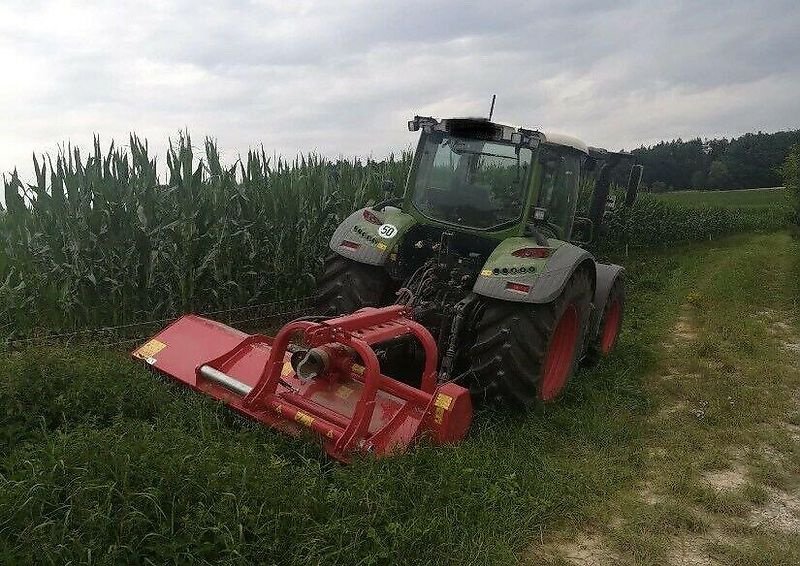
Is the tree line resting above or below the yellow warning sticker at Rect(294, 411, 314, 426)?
above

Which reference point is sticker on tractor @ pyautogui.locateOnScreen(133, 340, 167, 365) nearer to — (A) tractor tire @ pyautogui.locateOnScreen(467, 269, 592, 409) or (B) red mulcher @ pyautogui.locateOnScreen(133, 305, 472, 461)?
(B) red mulcher @ pyautogui.locateOnScreen(133, 305, 472, 461)

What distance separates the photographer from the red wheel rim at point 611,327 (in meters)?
5.70

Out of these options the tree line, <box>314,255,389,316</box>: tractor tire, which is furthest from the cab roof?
the tree line

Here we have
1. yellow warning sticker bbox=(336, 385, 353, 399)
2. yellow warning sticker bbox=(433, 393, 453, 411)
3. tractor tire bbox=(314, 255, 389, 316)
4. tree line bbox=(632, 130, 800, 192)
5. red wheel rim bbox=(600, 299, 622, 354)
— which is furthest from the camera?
tree line bbox=(632, 130, 800, 192)

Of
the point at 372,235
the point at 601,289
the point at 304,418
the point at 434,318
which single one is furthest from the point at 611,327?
the point at 304,418

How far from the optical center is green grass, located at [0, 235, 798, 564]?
2137mm

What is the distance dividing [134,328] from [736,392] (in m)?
4.75

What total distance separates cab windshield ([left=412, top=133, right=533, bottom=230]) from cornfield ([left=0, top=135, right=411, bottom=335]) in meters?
1.89

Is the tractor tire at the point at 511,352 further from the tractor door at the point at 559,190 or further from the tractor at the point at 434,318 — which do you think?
the tractor door at the point at 559,190

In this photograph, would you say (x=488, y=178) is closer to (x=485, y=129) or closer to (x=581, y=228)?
(x=485, y=129)

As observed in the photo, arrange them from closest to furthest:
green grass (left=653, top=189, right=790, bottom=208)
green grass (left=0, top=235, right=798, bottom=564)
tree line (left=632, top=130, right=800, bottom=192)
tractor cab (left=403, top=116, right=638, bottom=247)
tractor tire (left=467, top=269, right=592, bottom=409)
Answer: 1. green grass (left=0, top=235, right=798, bottom=564)
2. tractor tire (left=467, top=269, right=592, bottom=409)
3. tractor cab (left=403, top=116, right=638, bottom=247)
4. green grass (left=653, top=189, right=790, bottom=208)
5. tree line (left=632, top=130, right=800, bottom=192)

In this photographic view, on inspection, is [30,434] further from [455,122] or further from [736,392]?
[736,392]

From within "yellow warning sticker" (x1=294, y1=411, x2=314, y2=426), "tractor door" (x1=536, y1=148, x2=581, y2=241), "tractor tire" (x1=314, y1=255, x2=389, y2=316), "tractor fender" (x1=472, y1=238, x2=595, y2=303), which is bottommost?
"yellow warning sticker" (x1=294, y1=411, x2=314, y2=426)

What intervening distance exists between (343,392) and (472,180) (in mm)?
1941
